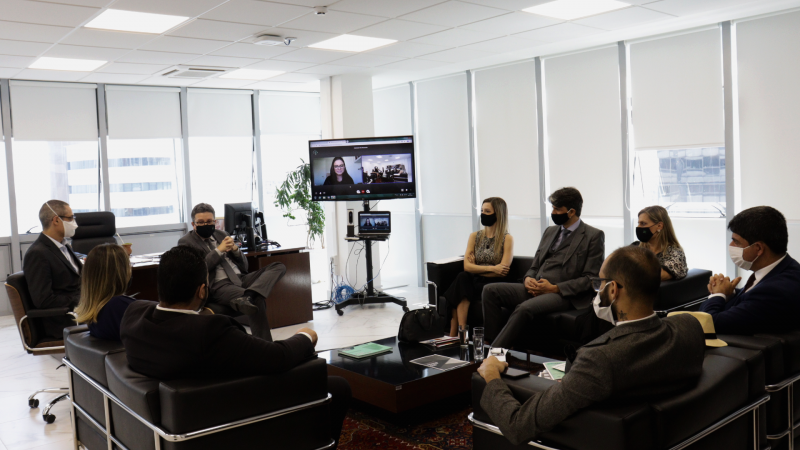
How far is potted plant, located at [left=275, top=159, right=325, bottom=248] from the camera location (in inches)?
364

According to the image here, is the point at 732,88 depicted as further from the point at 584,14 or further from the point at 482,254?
the point at 482,254

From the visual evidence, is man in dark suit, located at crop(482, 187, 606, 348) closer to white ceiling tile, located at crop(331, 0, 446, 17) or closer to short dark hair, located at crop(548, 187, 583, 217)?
short dark hair, located at crop(548, 187, 583, 217)

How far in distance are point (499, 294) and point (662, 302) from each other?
3.88 ft

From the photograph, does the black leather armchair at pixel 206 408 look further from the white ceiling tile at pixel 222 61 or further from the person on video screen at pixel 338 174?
the person on video screen at pixel 338 174

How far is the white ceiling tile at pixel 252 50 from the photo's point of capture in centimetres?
621

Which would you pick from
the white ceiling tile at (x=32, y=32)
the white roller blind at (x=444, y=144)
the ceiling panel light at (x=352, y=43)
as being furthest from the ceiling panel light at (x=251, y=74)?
the white ceiling tile at (x=32, y=32)

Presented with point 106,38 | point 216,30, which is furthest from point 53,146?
point 216,30

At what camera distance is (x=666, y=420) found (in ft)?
6.62

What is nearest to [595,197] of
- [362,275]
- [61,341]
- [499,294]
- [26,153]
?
[499,294]

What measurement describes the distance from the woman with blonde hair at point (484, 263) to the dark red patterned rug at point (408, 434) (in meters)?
1.47

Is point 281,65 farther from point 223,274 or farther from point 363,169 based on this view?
point 223,274

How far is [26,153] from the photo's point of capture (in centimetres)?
783

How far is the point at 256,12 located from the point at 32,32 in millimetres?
1981

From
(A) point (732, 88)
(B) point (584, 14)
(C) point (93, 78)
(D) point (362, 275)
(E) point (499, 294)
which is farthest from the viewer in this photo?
(D) point (362, 275)
